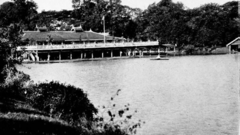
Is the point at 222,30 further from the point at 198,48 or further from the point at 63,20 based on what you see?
the point at 63,20

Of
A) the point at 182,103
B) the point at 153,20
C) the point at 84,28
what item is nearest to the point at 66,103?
the point at 182,103

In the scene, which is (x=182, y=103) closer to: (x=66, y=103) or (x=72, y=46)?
(x=66, y=103)

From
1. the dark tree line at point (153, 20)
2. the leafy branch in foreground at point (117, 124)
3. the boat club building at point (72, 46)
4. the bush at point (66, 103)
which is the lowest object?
the leafy branch in foreground at point (117, 124)

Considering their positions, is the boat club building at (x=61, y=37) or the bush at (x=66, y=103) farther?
the boat club building at (x=61, y=37)

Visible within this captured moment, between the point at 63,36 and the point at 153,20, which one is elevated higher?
the point at 153,20

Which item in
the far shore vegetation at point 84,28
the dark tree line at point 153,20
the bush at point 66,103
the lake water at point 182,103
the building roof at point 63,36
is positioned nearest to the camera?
the far shore vegetation at point 84,28

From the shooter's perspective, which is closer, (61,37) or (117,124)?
(117,124)

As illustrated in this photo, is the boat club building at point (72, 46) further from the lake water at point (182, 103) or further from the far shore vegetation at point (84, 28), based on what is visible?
the lake water at point (182, 103)

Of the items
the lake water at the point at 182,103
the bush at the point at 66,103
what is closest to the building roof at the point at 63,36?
the lake water at the point at 182,103
